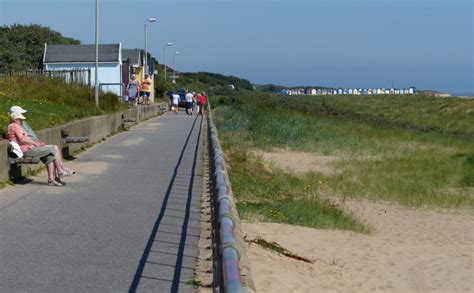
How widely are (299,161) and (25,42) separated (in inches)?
3199

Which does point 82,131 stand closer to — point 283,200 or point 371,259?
point 283,200

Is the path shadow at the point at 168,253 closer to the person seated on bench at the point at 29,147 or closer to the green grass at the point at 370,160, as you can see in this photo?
the person seated on bench at the point at 29,147

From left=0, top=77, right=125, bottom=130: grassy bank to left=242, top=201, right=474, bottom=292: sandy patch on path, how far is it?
20.5 feet

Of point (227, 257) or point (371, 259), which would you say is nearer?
point (227, 257)

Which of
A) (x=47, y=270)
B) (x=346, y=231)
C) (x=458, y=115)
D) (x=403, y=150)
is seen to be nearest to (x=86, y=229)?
(x=47, y=270)

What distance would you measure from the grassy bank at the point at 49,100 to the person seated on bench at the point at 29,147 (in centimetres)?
250

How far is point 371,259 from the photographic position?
11328mm

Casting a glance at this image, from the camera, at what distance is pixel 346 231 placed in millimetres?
13289

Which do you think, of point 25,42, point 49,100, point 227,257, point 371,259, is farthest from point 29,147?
point 25,42

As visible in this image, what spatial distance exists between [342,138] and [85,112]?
17523 mm

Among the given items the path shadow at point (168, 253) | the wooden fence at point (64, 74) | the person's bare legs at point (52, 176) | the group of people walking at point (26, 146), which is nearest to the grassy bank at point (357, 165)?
the path shadow at point (168, 253)

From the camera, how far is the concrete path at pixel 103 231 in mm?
6363

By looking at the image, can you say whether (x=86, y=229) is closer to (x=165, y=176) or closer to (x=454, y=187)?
(x=165, y=176)

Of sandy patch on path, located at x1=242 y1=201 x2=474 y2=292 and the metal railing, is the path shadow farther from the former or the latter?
sandy patch on path, located at x1=242 y1=201 x2=474 y2=292
